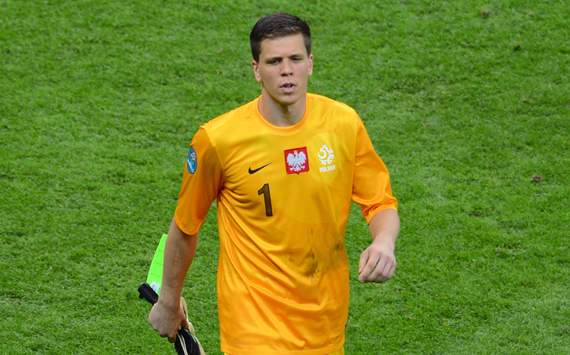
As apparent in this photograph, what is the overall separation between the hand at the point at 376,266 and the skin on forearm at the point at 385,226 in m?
0.20

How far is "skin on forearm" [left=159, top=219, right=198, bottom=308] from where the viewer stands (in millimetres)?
6160

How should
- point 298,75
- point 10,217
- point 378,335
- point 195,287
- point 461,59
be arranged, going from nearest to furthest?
point 298,75
point 378,335
point 195,287
point 10,217
point 461,59

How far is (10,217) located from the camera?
969 cm

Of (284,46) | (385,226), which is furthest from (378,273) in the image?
(284,46)

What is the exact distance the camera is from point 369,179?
20.4 feet

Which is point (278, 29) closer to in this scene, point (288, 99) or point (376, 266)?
point (288, 99)

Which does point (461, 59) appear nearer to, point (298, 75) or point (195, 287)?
point (195, 287)

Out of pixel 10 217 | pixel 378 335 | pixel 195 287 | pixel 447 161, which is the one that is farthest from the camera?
pixel 447 161

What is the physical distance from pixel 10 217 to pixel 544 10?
208 inches

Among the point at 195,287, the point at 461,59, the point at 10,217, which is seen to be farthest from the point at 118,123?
the point at 461,59

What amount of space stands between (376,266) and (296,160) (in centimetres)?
69

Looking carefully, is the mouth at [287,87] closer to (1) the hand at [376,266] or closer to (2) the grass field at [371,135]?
(1) the hand at [376,266]

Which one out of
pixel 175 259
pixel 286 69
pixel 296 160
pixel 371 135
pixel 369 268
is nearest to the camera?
pixel 369 268

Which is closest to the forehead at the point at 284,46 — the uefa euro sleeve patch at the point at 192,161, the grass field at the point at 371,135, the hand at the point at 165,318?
the uefa euro sleeve patch at the point at 192,161
